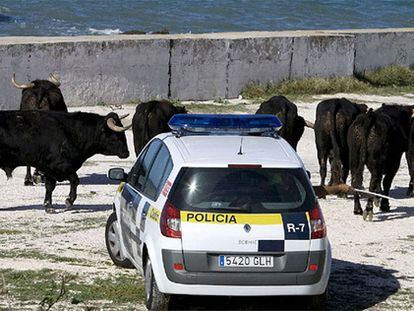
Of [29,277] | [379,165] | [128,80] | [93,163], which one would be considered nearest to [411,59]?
[128,80]

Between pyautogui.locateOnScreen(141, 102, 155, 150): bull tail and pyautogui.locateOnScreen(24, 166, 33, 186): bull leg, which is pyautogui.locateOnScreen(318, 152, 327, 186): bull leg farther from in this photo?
pyautogui.locateOnScreen(24, 166, 33, 186): bull leg

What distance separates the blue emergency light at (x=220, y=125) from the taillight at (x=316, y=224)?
4.44ft

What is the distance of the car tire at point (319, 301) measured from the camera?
1142 cm

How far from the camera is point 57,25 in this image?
59.2 m

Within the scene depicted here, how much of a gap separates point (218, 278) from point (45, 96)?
32.2 feet

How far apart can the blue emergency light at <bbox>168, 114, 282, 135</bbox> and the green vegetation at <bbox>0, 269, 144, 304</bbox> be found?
1551mm

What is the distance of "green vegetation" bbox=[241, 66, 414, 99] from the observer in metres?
28.8

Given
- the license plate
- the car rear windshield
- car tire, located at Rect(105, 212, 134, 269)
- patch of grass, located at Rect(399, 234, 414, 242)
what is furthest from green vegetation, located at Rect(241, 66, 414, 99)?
the license plate

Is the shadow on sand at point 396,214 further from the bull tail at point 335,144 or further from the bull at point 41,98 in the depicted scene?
the bull at point 41,98

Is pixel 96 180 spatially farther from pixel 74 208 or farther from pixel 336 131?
pixel 336 131

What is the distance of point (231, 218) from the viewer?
1106cm

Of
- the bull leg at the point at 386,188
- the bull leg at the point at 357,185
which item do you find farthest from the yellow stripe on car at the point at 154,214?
the bull leg at the point at 386,188

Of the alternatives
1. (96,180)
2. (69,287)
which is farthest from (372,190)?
(69,287)

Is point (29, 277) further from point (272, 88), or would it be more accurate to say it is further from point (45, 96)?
point (272, 88)
